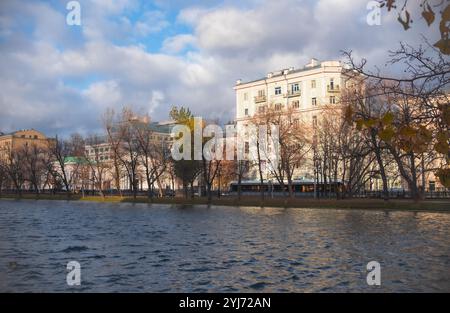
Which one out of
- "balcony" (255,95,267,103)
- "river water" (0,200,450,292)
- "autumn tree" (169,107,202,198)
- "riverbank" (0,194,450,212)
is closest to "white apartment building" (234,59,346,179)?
"balcony" (255,95,267,103)

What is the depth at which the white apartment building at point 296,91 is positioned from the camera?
4173 inches

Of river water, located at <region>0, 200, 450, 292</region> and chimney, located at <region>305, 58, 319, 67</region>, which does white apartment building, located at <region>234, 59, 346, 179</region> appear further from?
river water, located at <region>0, 200, 450, 292</region>

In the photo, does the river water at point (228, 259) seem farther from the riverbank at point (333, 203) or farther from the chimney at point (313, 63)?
the chimney at point (313, 63)

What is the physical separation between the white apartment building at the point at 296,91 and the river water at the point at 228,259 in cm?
7025

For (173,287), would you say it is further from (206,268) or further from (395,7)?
(395,7)

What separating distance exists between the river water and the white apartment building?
70.2m

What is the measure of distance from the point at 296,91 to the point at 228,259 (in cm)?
9578

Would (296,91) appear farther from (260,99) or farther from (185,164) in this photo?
(185,164)

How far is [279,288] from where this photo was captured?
1538cm

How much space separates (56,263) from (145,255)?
4186mm

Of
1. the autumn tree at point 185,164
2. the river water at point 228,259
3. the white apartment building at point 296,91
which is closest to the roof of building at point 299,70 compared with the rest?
the white apartment building at point 296,91

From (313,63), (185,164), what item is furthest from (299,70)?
(185,164)

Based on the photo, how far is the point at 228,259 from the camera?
837 inches
